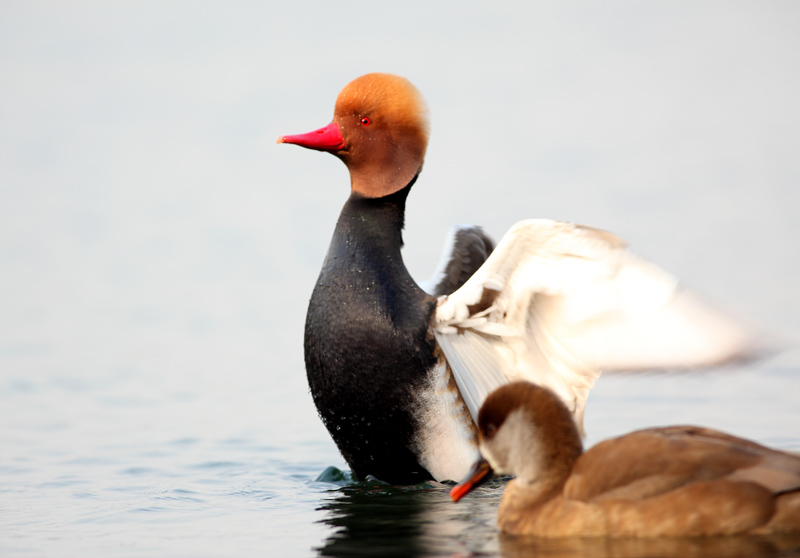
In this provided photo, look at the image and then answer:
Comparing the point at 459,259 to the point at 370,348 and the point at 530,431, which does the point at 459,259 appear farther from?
the point at 530,431

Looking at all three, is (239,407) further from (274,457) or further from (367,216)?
(367,216)

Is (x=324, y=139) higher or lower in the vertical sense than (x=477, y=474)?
higher

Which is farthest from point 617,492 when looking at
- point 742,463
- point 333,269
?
point 333,269

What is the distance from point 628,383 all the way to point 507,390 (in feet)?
13.8

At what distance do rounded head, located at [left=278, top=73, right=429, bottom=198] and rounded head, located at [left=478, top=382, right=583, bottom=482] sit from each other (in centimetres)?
176

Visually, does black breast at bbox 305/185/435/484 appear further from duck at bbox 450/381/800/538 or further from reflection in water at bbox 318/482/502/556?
duck at bbox 450/381/800/538

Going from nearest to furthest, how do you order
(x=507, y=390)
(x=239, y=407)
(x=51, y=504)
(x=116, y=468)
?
(x=507, y=390) → (x=51, y=504) → (x=116, y=468) → (x=239, y=407)

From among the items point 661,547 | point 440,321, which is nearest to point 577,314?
point 440,321

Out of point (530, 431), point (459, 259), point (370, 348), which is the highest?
point (459, 259)

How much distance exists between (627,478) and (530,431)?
1.60ft

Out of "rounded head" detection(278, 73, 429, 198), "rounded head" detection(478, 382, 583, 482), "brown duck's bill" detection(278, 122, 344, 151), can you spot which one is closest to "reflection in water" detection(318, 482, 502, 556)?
"rounded head" detection(478, 382, 583, 482)

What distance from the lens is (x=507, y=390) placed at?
4.97m

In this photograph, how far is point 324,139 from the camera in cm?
637

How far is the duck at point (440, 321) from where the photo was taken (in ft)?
17.5
